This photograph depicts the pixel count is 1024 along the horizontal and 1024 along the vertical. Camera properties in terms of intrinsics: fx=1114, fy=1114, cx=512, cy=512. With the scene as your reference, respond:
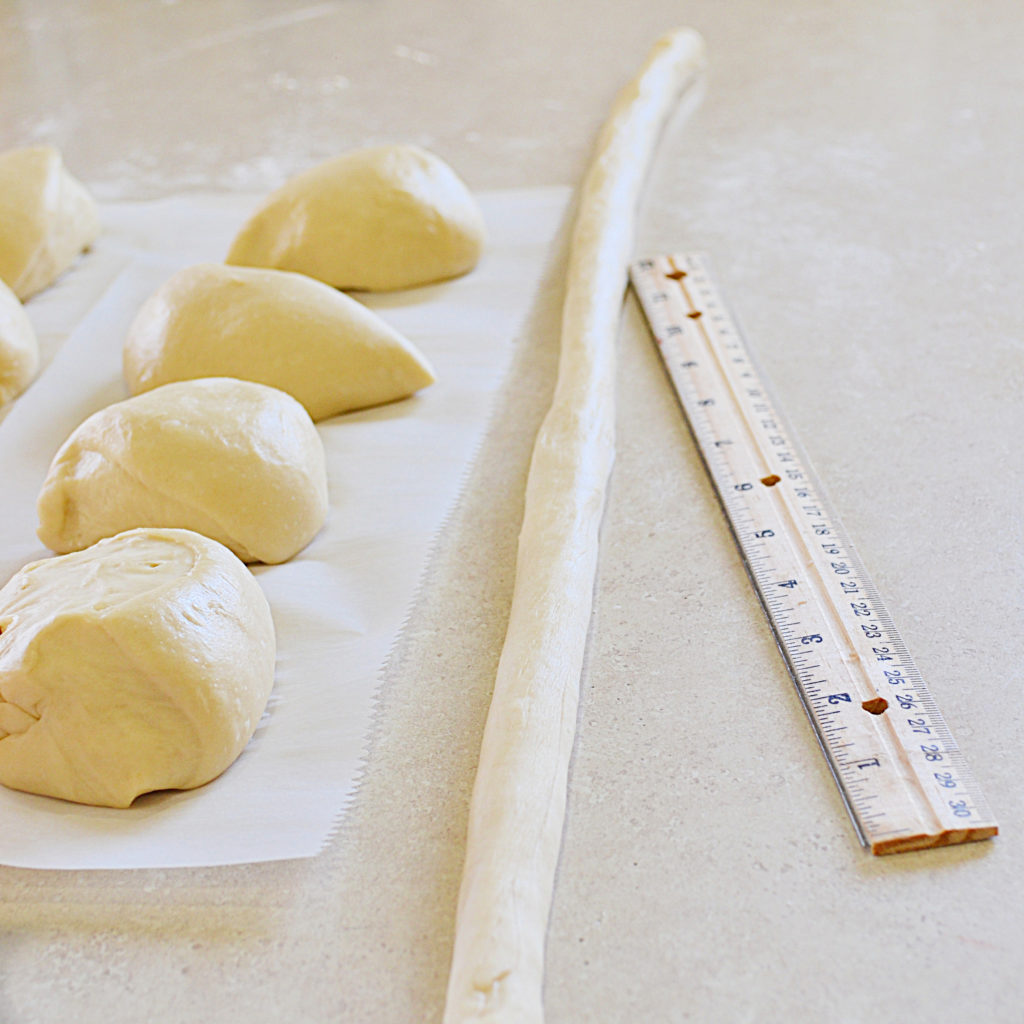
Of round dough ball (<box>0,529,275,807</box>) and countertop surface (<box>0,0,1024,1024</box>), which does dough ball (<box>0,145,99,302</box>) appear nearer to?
countertop surface (<box>0,0,1024,1024</box>)

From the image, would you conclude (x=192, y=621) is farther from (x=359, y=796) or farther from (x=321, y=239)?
(x=321, y=239)

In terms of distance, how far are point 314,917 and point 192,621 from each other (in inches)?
11.2

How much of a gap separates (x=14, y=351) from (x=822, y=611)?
1148mm

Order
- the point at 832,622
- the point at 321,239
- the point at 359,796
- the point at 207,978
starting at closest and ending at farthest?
the point at 207,978 → the point at 359,796 → the point at 832,622 → the point at 321,239

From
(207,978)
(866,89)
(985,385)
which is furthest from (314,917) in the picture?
(866,89)

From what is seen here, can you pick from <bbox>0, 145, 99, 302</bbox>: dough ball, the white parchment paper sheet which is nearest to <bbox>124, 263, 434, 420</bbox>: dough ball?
the white parchment paper sheet

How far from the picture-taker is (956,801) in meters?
0.93

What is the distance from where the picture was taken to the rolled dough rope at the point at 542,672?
805 mm

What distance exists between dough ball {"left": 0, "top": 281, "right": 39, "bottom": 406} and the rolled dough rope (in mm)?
758

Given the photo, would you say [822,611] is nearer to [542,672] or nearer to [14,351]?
[542,672]

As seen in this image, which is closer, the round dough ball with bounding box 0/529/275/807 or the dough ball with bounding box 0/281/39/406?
the round dough ball with bounding box 0/529/275/807

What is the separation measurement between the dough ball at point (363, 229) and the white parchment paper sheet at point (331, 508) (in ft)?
0.17

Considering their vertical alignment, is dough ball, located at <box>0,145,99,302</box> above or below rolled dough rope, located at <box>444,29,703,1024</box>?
above

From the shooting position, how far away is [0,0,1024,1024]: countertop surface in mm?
846
